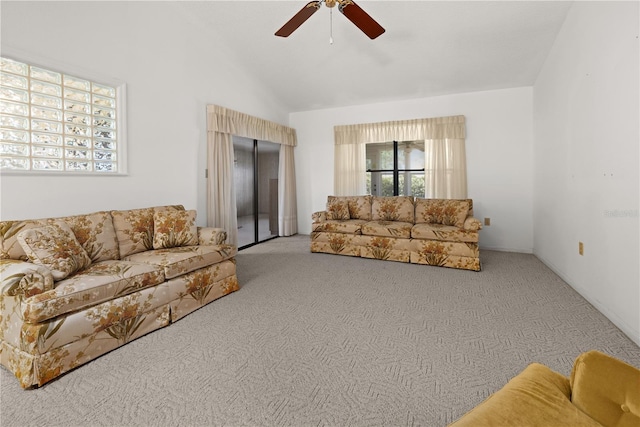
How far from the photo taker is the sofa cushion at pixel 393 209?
4.88 meters

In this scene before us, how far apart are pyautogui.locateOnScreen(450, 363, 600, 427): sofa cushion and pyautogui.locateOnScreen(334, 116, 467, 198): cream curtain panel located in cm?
462

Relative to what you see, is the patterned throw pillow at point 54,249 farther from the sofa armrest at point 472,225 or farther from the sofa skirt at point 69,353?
the sofa armrest at point 472,225

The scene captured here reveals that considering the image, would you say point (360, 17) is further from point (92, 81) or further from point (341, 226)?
point (341, 226)

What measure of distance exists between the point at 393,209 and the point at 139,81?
12.3ft

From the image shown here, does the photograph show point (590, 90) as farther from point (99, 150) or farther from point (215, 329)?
point (99, 150)

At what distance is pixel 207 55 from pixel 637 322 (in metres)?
5.24

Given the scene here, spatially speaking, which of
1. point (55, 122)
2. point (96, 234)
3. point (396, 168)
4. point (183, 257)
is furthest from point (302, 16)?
point (396, 168)

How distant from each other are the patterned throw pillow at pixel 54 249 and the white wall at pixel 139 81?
0.64 metres

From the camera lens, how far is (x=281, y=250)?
5.18 m

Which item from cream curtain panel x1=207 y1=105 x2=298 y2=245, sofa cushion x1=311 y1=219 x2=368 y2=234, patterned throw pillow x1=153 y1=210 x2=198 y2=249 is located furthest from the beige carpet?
cream curtain panel x1=207 y1=105 x2=298 y2=245

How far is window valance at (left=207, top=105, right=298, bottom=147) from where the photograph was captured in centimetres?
443

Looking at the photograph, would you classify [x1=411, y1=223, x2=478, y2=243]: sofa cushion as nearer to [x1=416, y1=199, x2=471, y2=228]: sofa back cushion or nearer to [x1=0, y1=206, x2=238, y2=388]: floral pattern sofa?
[x1=416, y1=199, x2=471, y2=228]: sofa back cushion

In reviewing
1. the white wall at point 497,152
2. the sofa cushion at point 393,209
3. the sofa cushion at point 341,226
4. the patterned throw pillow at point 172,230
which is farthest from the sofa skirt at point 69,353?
the white wall at point 497,152

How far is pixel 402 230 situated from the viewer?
14.3 feet
